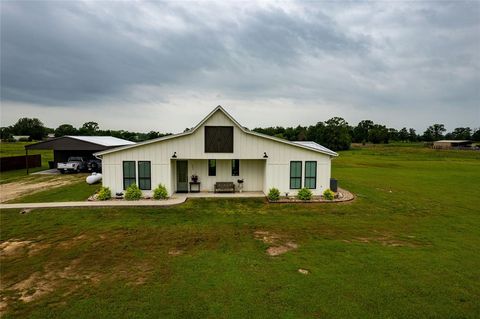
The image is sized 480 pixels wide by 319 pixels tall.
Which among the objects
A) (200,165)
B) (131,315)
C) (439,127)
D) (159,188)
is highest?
(439,127)

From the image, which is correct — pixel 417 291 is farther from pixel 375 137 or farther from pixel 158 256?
pixel 375 137

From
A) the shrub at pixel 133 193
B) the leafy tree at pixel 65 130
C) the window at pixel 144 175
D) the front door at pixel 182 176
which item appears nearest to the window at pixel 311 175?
the front door at pixel 182 176

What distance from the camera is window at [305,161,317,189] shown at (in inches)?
669

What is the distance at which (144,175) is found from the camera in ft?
53.4

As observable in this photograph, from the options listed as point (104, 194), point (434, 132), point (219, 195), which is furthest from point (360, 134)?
point (104, 194)

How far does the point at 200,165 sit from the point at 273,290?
40.3ft

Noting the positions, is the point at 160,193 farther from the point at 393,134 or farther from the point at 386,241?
the point at 393,134

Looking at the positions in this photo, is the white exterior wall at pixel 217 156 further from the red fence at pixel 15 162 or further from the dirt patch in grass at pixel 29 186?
the red fence at pixel 15 162

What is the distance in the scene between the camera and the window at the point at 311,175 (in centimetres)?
1700

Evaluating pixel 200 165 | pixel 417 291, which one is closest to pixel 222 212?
pixel 200 165

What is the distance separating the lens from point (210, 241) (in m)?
9.78

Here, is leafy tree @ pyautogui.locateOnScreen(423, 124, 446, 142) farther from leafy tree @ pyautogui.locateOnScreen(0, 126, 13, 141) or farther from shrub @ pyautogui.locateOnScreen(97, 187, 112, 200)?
leafy tree @ pyautogui.locateOnScreen(0, 126, 13, 141)

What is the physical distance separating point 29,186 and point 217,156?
1419cm

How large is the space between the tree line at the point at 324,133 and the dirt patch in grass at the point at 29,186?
136 feet
